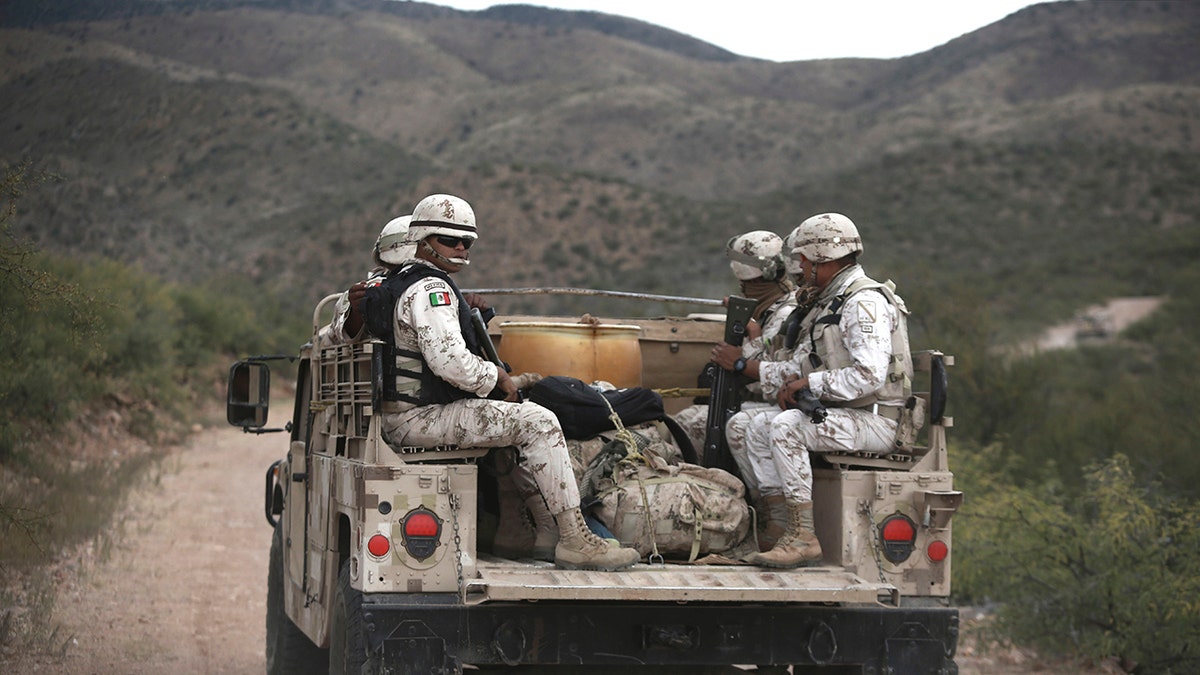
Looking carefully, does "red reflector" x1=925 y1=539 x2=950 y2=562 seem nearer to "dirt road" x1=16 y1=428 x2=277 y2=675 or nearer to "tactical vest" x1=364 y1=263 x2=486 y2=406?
"tactical vest" x1=364 y1=263 x2=486 y2=406

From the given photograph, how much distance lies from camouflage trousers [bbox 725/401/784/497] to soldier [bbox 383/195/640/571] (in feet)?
2.99

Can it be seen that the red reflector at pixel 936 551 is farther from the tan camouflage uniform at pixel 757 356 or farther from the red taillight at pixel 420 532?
the red taillight at pixel 420 532

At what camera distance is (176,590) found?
33.6ft

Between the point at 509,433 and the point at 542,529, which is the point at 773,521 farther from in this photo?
the point at 509,433

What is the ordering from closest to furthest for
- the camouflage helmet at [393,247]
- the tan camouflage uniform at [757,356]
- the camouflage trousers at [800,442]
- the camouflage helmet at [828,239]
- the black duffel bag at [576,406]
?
1. the camouflage trousers at [800,442]
2. the black duffel bag at [576,406]
3. the camouflage helmet at [828,239]
4. the tan camouflage uniform at [757,356]
5. the camouflage helmet at [393,247]

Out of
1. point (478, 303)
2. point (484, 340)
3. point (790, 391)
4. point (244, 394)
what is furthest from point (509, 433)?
point (244, 394)

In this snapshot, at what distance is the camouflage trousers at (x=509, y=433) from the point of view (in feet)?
16.4

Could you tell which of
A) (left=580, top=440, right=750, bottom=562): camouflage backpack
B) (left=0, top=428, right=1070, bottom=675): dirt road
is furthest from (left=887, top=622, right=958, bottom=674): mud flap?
(left=0, top=428, right=1070, bottom=675): dirt road

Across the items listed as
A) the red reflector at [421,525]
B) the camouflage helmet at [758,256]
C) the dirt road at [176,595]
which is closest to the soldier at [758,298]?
the camouflage helmet at [758,256]

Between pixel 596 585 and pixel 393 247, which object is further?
pixel 393 247

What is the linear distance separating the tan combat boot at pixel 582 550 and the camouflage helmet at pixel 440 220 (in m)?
1.20

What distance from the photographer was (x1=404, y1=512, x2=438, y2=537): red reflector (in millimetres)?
4793

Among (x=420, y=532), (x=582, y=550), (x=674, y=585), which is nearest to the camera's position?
(x=674, y=585)

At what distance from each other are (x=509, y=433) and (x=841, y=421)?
136 centimetres
